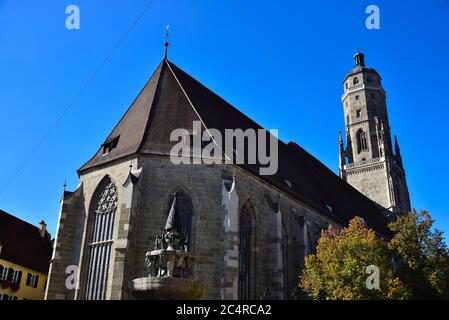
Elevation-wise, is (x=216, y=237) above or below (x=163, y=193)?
below

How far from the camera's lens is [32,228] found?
91.9 feet

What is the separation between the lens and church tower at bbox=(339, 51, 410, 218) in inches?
1467

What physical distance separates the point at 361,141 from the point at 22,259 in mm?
27714

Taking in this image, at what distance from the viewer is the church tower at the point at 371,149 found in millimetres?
37250

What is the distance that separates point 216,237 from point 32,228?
1634 cm

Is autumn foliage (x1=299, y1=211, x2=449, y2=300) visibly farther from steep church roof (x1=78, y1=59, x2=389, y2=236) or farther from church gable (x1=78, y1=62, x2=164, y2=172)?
church gable (x1=78, y1=62, x2=164, y2=172)

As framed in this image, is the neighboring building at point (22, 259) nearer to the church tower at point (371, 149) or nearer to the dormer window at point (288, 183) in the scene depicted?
the dormer window at point (288, 183)

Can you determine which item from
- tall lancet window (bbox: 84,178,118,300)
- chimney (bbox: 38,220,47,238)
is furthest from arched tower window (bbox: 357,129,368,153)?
tall lancet window (bbox: 84,178,118,300)

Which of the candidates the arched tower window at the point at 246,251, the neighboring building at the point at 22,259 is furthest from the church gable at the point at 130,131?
the neighboring building at the point at 22,259
